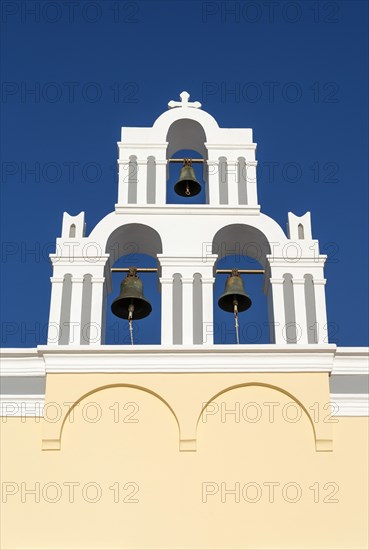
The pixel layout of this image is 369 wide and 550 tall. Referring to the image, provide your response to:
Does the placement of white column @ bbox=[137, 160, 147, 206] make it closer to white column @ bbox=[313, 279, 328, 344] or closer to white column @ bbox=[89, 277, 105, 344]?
white column @ bbox=[89, 277, 105, 344]

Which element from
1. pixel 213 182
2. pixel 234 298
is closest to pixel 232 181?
pixel 213 182

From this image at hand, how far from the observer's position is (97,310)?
14688mm

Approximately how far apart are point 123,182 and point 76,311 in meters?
2.19

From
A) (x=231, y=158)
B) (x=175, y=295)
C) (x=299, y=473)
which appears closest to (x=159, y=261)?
(x=175, y=295)

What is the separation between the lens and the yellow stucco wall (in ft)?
43.1

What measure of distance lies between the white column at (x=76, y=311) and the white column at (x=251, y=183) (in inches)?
101

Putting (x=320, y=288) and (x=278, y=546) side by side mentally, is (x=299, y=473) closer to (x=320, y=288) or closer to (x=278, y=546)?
(x=278, y=546)

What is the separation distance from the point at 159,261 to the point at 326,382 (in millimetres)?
2686

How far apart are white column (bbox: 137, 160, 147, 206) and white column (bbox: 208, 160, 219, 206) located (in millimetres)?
873

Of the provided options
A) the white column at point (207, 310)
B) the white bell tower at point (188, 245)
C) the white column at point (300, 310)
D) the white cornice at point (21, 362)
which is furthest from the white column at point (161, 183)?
the white cornice at point (21, 362)

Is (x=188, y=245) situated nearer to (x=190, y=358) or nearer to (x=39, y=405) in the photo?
(x=190, y=358)

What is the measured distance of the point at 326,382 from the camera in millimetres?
14148

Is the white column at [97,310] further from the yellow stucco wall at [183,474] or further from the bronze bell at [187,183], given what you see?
the bronze bell at [187,183]

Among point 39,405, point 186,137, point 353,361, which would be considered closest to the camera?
point 39,405
